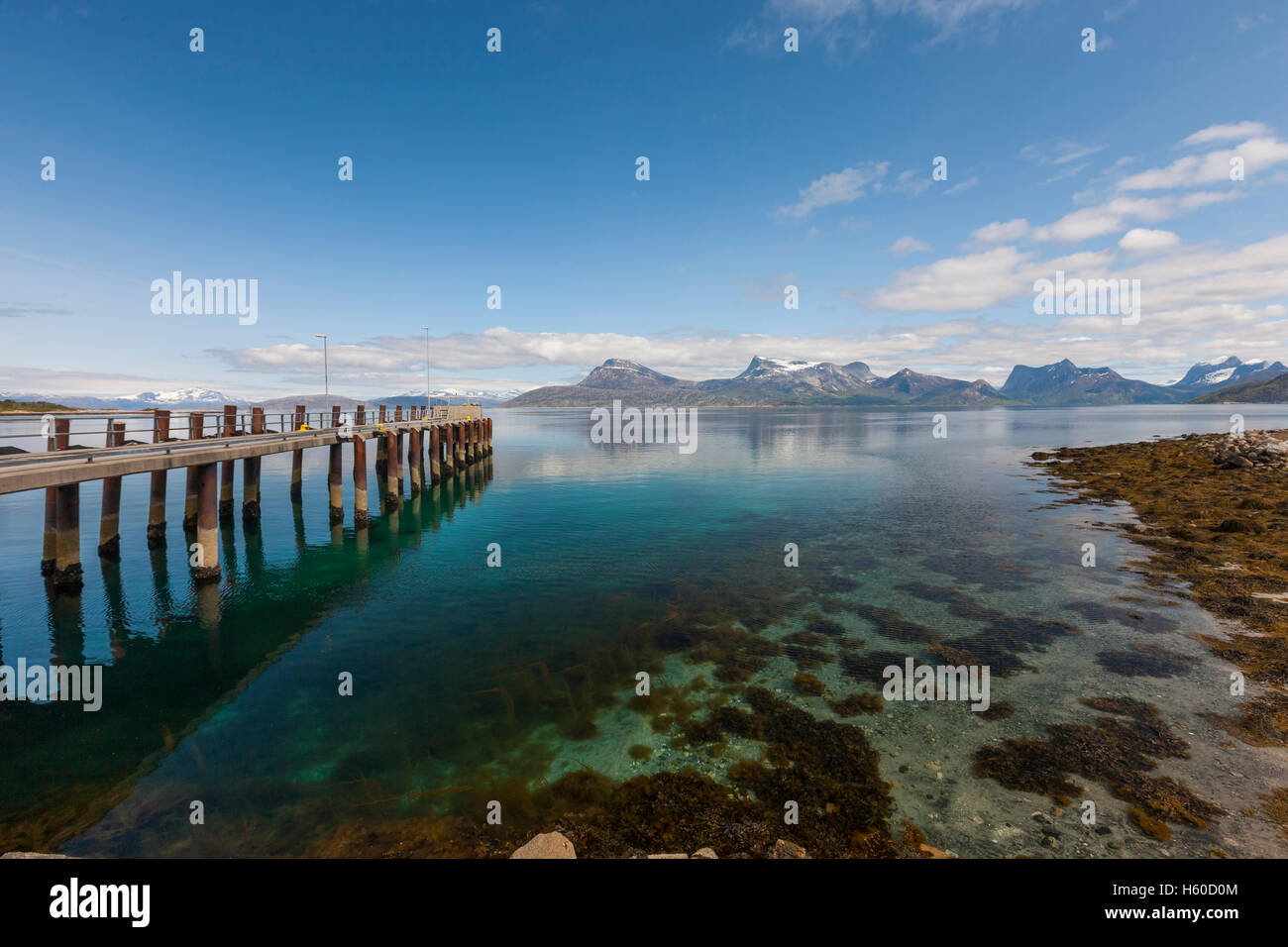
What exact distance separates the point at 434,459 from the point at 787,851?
157 feet

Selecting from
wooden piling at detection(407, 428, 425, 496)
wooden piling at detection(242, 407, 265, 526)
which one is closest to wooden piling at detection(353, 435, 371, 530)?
wooden piling at detection(242, 407, 265, 526)

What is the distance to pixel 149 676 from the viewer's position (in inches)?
542

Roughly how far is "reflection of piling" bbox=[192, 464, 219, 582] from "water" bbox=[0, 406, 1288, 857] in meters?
0.98

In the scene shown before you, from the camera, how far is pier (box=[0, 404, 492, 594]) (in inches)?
660

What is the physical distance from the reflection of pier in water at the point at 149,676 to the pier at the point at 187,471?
72.7 inches

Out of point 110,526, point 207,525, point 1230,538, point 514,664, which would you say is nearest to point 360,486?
point 207,525

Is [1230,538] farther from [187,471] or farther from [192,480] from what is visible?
[187,471]

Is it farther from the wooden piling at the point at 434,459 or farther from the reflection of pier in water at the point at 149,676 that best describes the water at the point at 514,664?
the wooden piling at the point at 434,459

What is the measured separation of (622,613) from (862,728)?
8.70 meters

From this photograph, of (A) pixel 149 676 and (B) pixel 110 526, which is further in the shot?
(B) pixel 110 526

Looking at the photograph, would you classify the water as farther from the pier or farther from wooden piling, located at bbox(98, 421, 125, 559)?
the pier

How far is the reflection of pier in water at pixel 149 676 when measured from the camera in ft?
30.5

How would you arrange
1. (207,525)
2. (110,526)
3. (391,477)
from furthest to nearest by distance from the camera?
(391,477), (110,526), (207,525)

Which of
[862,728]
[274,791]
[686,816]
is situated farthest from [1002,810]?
[274,791]
